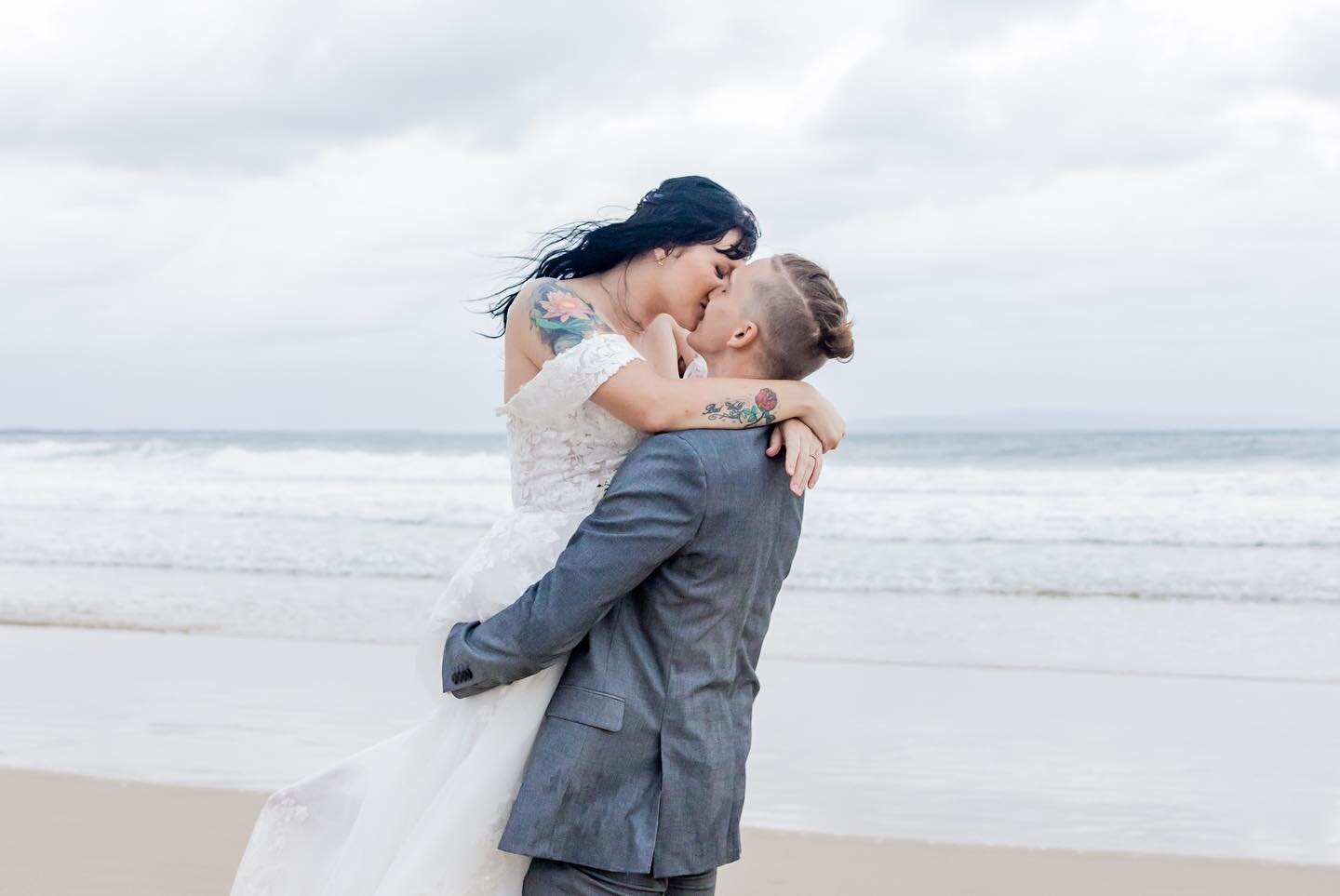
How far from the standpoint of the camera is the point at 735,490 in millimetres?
2062

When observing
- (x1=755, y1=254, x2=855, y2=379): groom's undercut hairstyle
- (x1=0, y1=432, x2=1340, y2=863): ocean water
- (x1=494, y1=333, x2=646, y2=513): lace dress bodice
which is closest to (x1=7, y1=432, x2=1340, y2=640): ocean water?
(x1=0, y1=432, x2=1340, y2=863): ocean water

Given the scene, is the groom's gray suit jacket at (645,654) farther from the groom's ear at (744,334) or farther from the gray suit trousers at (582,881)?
the groom's ear at (744,334)

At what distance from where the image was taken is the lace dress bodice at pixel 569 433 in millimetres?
2250

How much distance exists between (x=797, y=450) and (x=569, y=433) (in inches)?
18.2

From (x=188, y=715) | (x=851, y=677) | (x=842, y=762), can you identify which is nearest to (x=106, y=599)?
(x=188, y=715)

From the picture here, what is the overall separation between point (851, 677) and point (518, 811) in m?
Result: 5.56

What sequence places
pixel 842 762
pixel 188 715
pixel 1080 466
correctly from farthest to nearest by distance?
pixel 1080 466, pixel 188 715, pixel 842 762

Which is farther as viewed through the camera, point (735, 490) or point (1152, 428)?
point (1152, 428)

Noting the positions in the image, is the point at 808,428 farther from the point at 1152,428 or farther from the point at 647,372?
the point at 1152,428

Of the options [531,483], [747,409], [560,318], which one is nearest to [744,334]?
[747,409]

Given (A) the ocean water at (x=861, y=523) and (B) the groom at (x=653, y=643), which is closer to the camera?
(B) the groom at (x=653, y=643)

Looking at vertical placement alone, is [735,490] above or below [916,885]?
above

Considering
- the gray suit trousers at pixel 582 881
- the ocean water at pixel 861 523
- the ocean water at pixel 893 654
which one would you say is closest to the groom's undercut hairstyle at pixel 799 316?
the gray suit trousers at pixel 582 881

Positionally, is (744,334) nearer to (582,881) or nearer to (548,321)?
(548,321)
